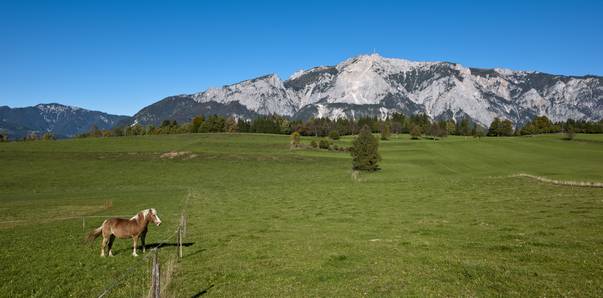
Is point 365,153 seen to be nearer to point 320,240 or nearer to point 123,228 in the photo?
point 320,240

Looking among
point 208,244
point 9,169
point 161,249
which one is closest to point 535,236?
point 208,244

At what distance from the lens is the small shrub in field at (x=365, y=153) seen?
91312mm

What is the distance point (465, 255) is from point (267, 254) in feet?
35.1

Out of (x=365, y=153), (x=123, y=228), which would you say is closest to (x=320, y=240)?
(x=123, y=228)

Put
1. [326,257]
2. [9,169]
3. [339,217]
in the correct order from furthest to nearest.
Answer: [9,169] < [339,217] < [326,257]

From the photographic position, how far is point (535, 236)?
2289 cm

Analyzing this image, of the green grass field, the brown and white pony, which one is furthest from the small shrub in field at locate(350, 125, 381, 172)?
the brown and white pony

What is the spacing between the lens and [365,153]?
91500mm

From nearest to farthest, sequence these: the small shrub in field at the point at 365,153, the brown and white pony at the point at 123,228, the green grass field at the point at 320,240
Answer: the green grass field at the point at 320,240
the brown and white pony at the point at 123,228
the small shrub in field at the point at 365,153

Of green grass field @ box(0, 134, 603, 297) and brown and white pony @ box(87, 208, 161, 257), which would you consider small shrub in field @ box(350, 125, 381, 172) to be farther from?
brown and white pony @ box(87, 208, 161, 257)

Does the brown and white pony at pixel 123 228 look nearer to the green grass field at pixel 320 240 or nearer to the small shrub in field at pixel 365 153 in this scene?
the green grass field at pixel 320 240

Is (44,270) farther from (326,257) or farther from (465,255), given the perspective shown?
(465,255)

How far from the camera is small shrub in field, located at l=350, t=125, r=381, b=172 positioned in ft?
300

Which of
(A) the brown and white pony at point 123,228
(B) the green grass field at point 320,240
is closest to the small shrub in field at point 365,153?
(B) the green grass field at point 320,240
